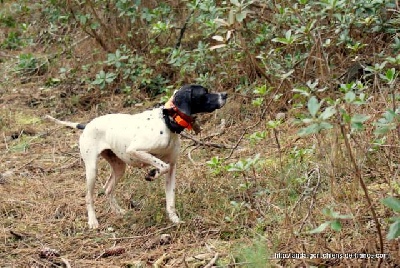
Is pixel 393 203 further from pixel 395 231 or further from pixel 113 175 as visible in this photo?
pixel 113 175

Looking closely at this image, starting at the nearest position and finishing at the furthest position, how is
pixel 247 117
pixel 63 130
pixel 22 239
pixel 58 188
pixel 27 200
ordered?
pixel 22 239 → pixel 27 200 → pixel 58 188 → pixel 247 117 → pixel 63 130

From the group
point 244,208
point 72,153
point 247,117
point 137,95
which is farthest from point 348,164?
point 137,95

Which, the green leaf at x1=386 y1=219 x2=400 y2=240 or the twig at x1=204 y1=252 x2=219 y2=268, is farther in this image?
the twig at x1=204 y1=252 x2=219 y2=268

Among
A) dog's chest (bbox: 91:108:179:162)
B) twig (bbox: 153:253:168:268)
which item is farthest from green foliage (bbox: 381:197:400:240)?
dog's chest (bbox: 91:108:179:162)

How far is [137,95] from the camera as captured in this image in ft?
29.0

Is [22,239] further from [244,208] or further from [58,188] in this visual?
[244,208]

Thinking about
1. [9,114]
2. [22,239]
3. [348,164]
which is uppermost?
[348,164]

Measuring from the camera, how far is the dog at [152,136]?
5.06 metres

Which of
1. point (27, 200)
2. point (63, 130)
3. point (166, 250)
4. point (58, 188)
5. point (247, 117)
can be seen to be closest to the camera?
point (166, 250)

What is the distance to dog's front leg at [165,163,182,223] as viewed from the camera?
16.8 ft

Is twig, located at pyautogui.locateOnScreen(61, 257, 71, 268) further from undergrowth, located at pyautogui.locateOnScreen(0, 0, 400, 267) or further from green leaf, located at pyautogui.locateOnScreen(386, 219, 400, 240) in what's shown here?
green leaf, located at pyautogui.locateOnScreen(386, 219, 400, 240)

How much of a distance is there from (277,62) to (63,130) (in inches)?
121

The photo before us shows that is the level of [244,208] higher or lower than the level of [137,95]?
higher

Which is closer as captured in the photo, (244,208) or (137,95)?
(244,208)
